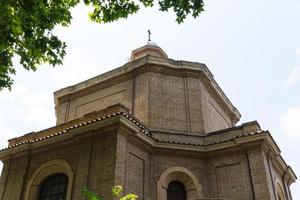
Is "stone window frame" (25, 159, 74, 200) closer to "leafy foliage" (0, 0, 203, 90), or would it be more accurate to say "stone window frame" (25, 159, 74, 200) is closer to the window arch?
"leafy foliage" (0, 0, 203, 90)

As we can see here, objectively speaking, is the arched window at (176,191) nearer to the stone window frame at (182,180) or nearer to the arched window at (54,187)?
the stone window frame at (182,180)

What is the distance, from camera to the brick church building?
38.9 feet

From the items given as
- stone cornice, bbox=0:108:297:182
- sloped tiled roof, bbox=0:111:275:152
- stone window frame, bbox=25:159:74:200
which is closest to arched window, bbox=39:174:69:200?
stone window frame, bbox=25:159:74:200

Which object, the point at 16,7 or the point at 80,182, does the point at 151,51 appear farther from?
the point at 16,7

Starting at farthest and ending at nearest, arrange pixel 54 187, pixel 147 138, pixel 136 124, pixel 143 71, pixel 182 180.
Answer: pixel 143 71 < pixel 182 180 < pixel 147 138 < pixel 54 187 < pixel 136 124

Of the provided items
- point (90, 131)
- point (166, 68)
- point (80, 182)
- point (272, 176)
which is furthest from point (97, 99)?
point (272, 176)

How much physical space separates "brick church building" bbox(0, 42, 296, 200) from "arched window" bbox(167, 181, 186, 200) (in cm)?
4

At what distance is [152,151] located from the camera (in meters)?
13.4

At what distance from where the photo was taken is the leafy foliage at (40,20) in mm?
6743

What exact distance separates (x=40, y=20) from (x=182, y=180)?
8670 mm

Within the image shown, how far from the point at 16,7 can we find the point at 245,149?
381 inches

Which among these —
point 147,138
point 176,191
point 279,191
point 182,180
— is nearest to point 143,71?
point 147,138

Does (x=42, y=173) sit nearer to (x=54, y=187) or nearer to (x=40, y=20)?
(x=54, y=187)

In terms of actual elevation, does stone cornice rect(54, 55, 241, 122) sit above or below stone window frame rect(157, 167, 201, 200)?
above
